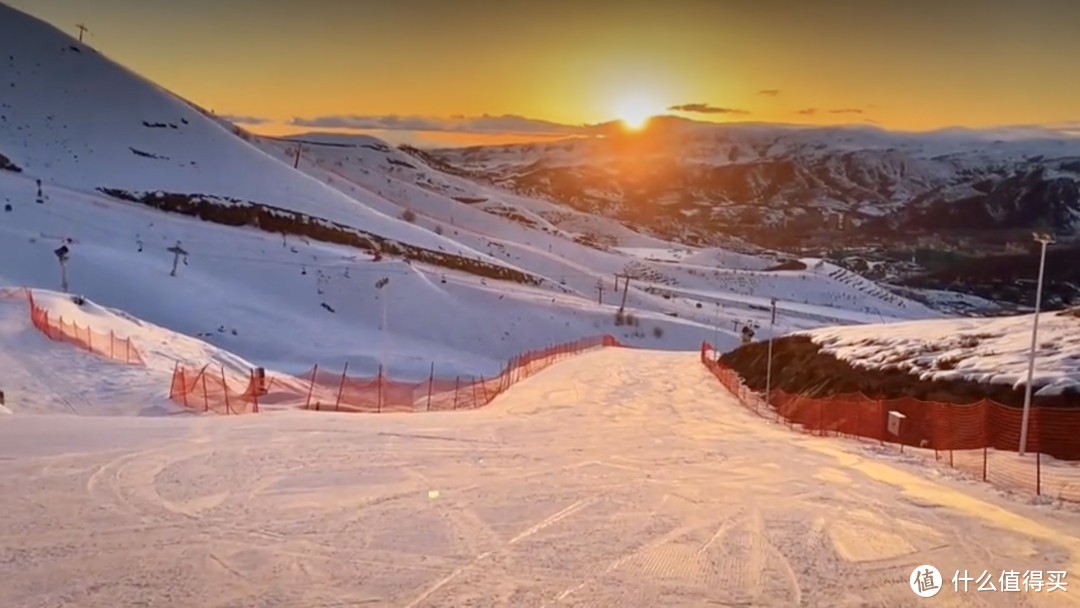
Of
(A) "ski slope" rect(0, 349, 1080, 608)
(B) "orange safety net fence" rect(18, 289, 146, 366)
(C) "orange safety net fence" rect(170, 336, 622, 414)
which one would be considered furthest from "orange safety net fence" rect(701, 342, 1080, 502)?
(B) "orange safety net fence" rect(18, 289, 146, 366)

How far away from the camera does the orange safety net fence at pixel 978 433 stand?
14.0 metres

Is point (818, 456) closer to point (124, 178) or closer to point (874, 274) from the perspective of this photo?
point (124, 178)

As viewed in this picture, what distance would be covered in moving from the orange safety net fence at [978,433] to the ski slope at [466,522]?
134 cm

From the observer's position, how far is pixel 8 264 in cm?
4878

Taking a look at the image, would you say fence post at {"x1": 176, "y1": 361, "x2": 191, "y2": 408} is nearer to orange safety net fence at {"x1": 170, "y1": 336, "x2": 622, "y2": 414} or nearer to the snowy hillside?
orange safety net fence at {"x1": 170, "y1": 336, "x2": 622, "y2": 414}

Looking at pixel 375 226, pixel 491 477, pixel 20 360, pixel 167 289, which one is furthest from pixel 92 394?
pixel 375 226

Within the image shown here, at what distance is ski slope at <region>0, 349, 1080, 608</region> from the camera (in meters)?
7.97

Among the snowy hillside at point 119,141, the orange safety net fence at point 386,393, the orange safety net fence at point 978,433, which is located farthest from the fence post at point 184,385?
the snowy hillside at point 119,141

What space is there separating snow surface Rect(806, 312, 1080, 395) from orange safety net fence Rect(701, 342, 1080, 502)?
72.9 inches

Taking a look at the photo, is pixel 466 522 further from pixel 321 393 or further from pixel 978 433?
pixel 321 393

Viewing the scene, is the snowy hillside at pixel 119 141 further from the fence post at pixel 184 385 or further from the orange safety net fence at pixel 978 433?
the orange safety net fence at pixel 978 433

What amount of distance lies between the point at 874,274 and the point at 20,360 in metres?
151

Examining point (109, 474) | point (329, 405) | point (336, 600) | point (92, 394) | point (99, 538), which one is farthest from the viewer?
→ point (329, 405)

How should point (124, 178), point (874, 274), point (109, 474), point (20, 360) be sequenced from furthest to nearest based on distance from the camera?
point (874, 274) < point (124, 178) < point (20, 360) < point (109, 474)
